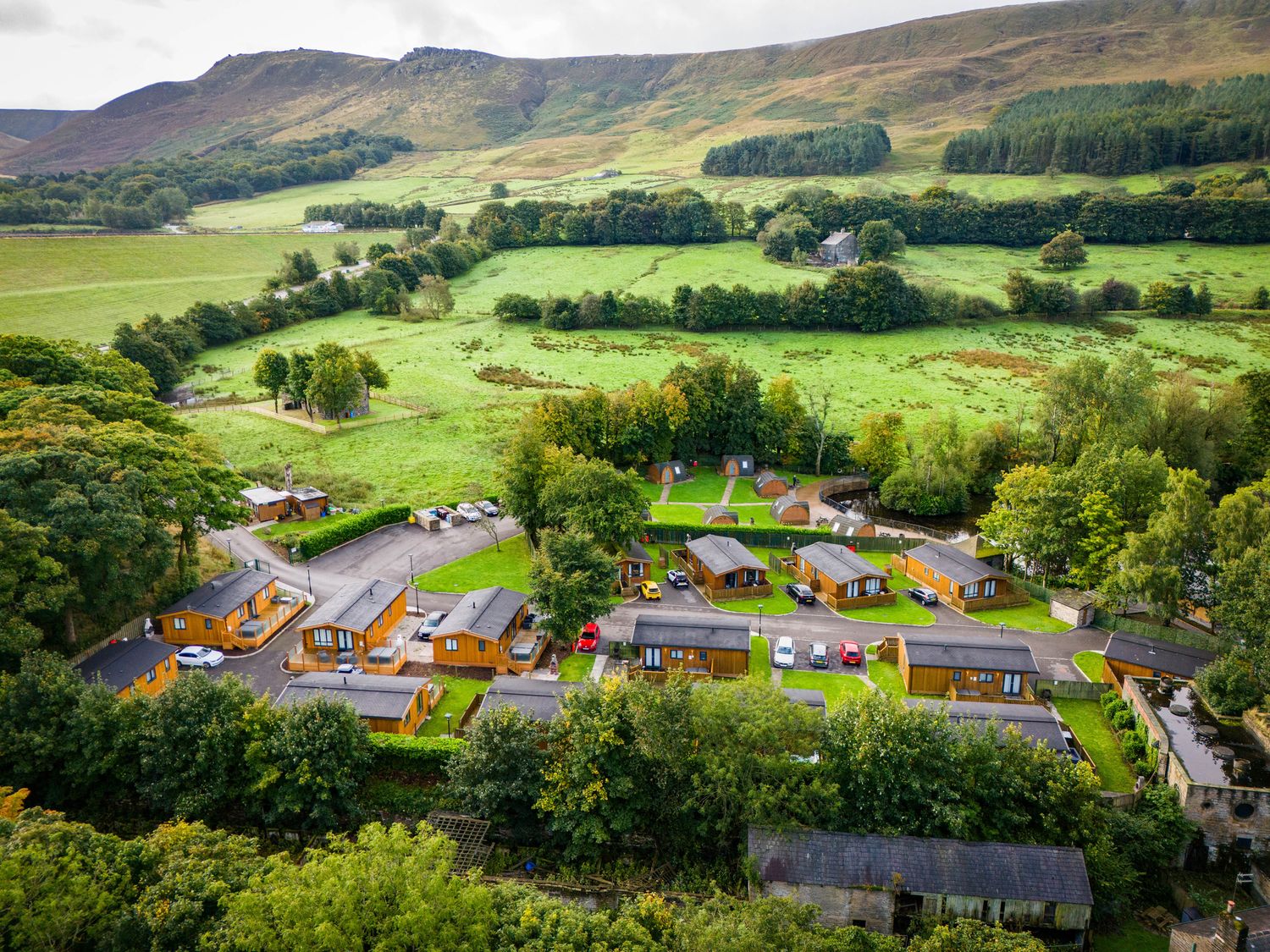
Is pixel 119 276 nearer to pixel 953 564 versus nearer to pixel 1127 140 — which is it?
pixel 953 564

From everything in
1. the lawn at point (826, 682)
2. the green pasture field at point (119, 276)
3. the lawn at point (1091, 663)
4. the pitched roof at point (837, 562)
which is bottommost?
the lawn at point (1091, 663)

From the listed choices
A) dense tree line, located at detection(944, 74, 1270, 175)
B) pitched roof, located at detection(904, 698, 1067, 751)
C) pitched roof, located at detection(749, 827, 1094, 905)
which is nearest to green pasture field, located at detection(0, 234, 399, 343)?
pitched roof, located at detection(749, 827, 1094, 905)

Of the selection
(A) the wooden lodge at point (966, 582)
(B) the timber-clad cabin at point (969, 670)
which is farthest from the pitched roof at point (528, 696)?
(A) the wooden lodge at point (966, 582)

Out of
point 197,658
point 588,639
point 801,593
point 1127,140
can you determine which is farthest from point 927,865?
point 1127,140

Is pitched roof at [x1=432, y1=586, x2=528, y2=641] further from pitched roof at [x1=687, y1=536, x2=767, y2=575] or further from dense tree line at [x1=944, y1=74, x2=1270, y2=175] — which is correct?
dense tree line at [x1=944, y1=74, x2=1270, y2=175]

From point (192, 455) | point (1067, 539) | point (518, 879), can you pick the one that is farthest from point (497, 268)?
point (518, 879)

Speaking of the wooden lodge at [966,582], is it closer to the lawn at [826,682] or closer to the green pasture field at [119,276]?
the lawn at [826,682]
